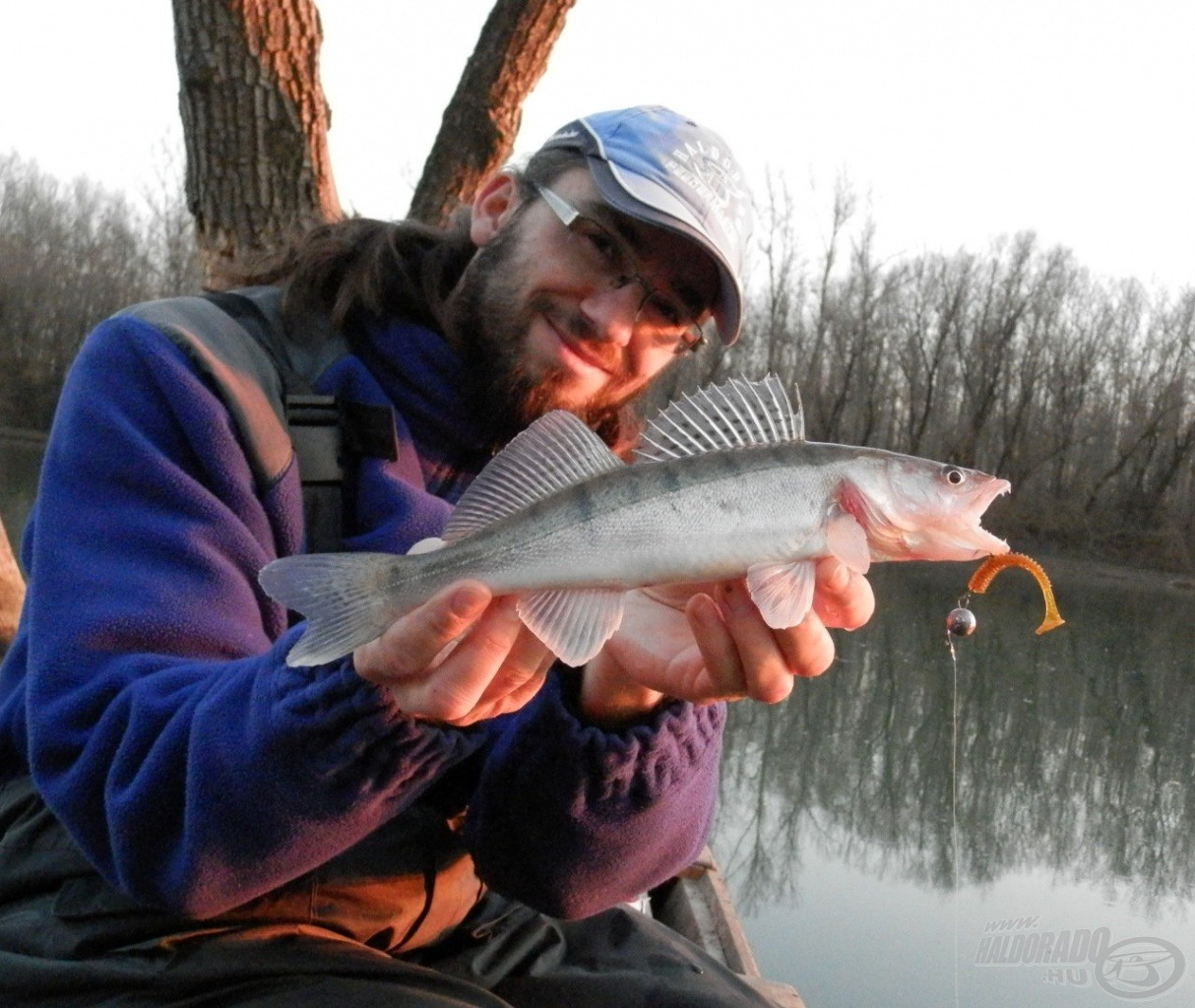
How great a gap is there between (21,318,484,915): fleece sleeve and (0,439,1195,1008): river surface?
2.80m

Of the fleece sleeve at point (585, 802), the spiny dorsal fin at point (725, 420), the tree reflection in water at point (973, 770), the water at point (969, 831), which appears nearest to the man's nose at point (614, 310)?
the spiny dorsal fin at point (725, 420)

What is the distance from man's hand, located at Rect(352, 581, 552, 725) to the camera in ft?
5.90

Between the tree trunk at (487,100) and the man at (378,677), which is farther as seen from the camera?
the tree trunk at (487,100)

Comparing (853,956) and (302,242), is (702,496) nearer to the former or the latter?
(302,242)

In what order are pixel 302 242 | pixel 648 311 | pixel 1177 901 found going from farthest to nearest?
1. pixel 1177 901
2. pixel 302 242
3. pixel 648 311

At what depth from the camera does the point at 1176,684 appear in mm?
14734

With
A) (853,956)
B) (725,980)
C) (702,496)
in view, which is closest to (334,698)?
(702,496)

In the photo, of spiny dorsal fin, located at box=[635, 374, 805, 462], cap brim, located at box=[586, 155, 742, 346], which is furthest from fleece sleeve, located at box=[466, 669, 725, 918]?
cap brim, located at box=[586, 155, 742, 346]

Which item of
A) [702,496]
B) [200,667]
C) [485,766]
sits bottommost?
[485,766]

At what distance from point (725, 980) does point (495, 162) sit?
4726mm

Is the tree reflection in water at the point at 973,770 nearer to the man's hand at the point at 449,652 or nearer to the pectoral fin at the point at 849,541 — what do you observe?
the pectoral fin at the point at 849,541
